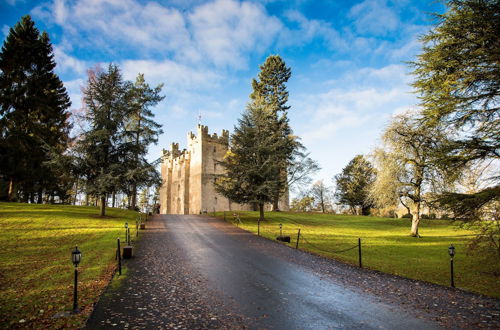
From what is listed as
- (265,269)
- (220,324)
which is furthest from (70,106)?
(220,324)

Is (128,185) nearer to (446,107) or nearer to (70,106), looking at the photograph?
(70,106)

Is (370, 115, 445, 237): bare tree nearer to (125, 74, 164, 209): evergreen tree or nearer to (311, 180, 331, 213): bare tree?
(125, 74, 164, 209): evergreen tree

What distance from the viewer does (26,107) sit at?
95.3 feet

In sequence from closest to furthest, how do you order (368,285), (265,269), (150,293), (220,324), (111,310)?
(220,324), (111,310), (150,293), (368,285), (265,269)

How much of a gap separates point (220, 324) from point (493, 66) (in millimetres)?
10826

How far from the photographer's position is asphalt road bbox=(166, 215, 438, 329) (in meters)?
5.75

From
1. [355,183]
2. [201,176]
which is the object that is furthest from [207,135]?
[355,183]

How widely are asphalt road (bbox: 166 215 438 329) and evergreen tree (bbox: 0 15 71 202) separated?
74.3ft

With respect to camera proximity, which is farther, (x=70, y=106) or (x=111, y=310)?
(x=70, y=106)

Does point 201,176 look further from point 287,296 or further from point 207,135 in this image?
point 287,296

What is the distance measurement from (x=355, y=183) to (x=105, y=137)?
39084mm

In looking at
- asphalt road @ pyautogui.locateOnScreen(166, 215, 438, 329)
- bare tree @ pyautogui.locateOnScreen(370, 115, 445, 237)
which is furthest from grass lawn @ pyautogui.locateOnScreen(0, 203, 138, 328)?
bare tree @ pyautogui.locateOnScreen(370, 115, 445, 237)

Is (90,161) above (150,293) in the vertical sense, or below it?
above

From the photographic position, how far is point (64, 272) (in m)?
8.91
